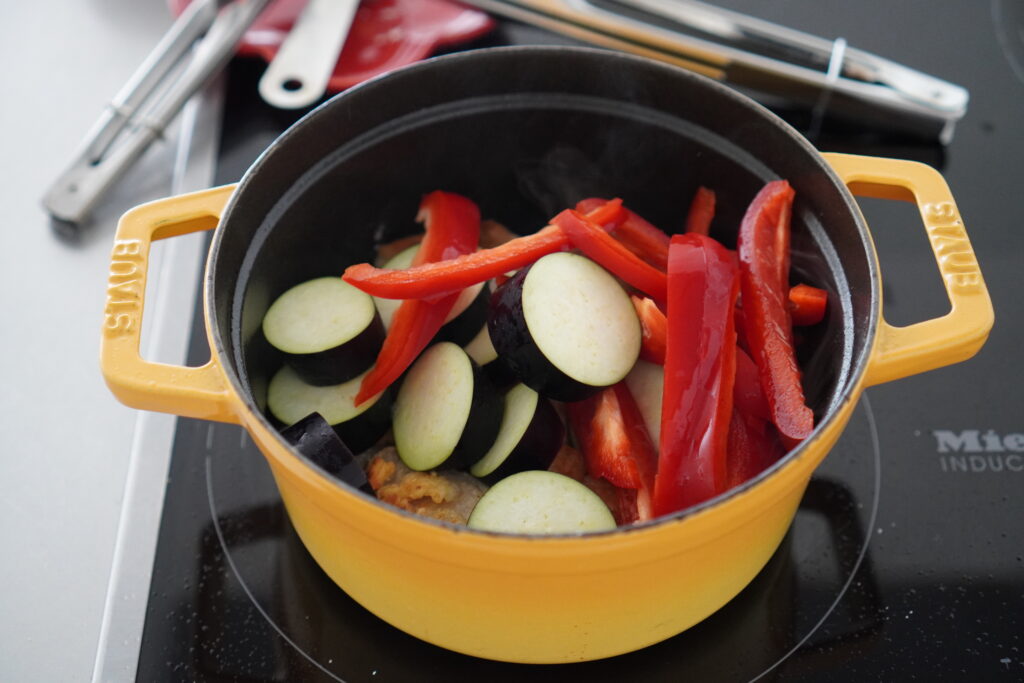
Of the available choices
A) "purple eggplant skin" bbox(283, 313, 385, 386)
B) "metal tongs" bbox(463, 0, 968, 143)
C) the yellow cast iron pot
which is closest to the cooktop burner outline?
the yellow cast iron pot

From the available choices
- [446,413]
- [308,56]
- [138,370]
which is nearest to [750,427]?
[446,413]

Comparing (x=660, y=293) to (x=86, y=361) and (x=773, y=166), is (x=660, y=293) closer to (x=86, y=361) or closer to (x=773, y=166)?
(x=773, y=166)

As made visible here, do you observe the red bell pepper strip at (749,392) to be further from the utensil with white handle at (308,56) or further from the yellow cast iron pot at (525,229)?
the utensil with white handle at (308,56)

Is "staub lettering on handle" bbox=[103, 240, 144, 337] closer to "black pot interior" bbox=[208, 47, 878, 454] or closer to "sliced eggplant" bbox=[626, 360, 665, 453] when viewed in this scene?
"black pot interior" bbox=[208, 47, 878, 454]

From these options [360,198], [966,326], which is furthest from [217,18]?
[966,326]

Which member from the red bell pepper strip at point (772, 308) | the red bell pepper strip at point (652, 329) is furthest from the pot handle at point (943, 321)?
the red bell pepper strip at point (652, 329)
